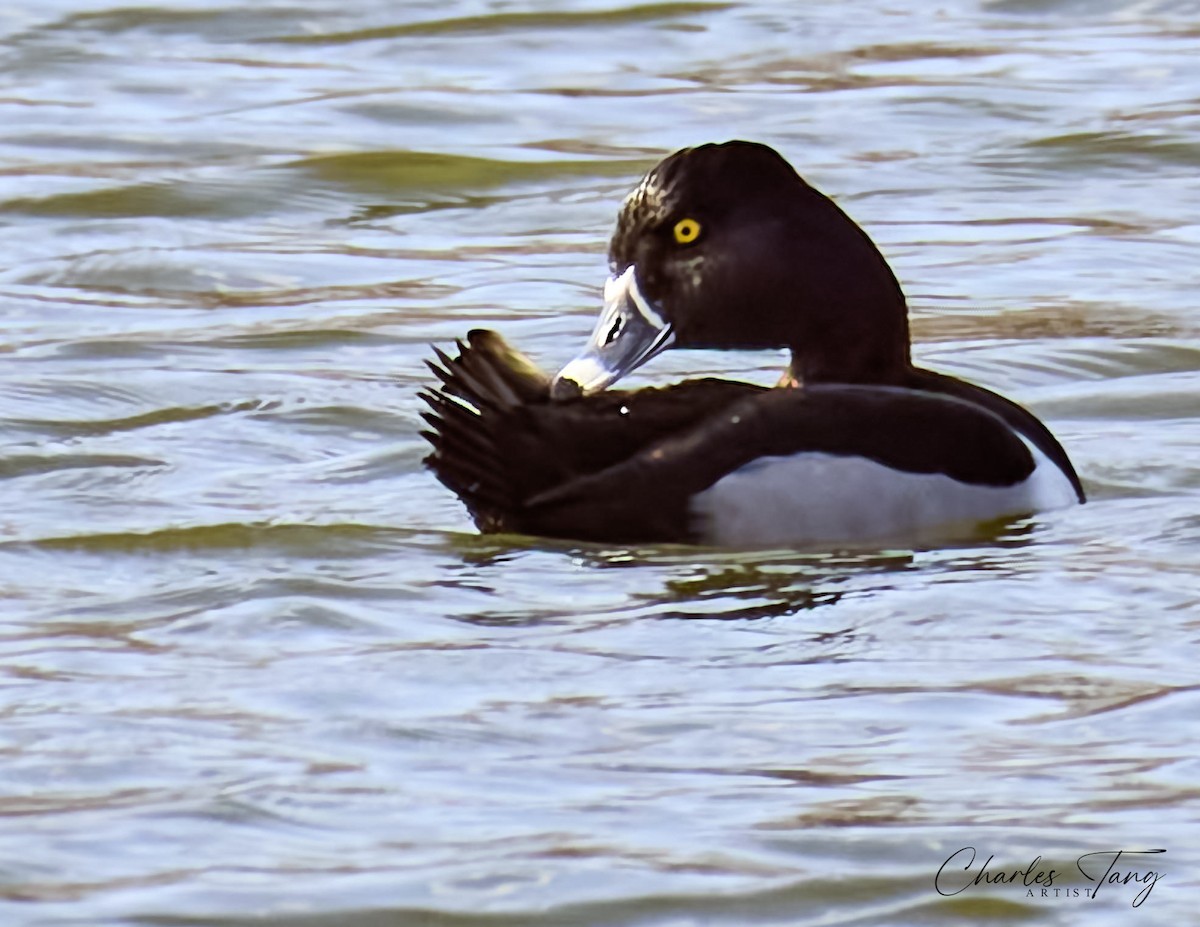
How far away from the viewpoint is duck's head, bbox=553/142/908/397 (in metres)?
7.31

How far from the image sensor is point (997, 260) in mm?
11070

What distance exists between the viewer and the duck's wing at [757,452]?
22.8ft

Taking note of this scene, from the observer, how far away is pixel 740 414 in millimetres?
6988

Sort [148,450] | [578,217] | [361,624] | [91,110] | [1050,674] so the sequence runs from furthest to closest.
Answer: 1. [91,110]
2. [578,217]
3. [148,450]
4. [361,624]
5. [1050,674]

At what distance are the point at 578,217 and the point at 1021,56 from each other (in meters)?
3.46

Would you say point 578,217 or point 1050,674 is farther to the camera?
point 578,217

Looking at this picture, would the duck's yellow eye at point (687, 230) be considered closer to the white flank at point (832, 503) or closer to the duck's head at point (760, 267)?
the duck's head at point (760, 267)

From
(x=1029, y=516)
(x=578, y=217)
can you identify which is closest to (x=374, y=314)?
(x=578, y=217)

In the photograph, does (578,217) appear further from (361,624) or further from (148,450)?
(361,624)

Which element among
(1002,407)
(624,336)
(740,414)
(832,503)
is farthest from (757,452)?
(1002,407)

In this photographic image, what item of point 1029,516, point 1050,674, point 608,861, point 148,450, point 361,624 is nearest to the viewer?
point 608,861

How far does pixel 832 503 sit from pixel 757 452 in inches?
8.6

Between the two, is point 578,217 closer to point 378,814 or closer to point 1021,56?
point 1021,56

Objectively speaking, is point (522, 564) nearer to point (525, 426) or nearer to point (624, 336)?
point (525, 426)
